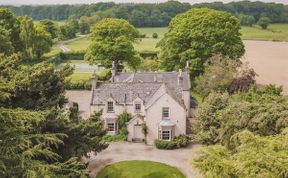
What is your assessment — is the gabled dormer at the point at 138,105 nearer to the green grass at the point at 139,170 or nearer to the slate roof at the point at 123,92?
the slate roof at the point at 123,92

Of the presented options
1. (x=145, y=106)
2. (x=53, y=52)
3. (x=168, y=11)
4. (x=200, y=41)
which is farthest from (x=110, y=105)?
(x=168, y=11)

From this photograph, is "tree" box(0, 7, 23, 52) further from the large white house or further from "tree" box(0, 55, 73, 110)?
"tree" box(0, 55, 73, 110)

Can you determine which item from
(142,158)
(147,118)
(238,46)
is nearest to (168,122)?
(147,118)

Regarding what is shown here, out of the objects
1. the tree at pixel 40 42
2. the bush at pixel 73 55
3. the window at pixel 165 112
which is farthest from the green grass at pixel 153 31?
the window at pixel 165 112

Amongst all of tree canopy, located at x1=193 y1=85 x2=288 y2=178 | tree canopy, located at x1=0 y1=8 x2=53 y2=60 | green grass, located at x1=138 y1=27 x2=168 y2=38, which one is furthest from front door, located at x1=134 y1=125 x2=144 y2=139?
green grass, located at x1=138 y1=27 x2=168 y2=38

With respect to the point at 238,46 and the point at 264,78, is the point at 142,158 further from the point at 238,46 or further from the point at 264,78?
the point at 264,78

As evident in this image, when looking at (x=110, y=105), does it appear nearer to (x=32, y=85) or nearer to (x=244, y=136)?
(x=32, y=85)

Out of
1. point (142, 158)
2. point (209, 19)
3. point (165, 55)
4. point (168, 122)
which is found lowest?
point (142, 158)
